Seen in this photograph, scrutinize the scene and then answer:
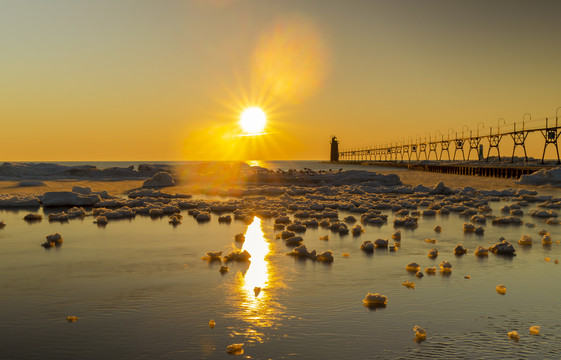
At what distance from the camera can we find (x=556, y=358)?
5.21 meters

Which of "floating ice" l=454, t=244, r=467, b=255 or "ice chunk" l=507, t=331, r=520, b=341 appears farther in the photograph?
"floating ice" l=454, t=244, r=467, b=255

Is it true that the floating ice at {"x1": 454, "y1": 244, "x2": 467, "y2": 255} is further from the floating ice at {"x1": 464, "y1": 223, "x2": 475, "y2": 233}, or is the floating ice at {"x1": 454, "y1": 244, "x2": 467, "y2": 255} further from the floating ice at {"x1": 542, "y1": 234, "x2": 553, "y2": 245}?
the floating ice at {"x1": 464, "y1": 223, "x2": 475, "y2": 233}

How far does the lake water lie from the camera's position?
556 cm

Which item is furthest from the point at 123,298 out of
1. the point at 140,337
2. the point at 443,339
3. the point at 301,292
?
the point at 443,339

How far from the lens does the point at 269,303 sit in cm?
Answer: 725

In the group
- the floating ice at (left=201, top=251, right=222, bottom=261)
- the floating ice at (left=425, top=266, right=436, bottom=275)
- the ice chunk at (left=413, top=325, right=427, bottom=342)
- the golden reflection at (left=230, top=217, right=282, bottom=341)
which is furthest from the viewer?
the floating ice at (left=201, top=251, right=222, bottom=261)

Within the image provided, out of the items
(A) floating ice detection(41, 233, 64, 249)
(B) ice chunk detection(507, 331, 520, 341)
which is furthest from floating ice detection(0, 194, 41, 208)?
(B) ice chunk detection(507, 331, 520, 341)

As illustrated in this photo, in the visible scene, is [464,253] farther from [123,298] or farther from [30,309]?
[30,309]

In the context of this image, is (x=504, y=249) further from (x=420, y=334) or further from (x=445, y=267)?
(x=420, y=334)

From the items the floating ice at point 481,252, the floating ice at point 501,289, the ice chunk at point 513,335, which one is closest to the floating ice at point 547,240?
the floating ice at point 481,252

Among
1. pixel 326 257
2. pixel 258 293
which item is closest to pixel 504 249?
pixel 326 257

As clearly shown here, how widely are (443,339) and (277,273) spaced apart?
159 inches

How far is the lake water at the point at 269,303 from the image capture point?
219 inches

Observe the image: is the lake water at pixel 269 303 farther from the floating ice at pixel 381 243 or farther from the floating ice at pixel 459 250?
the floating ice at pixel 381 243
